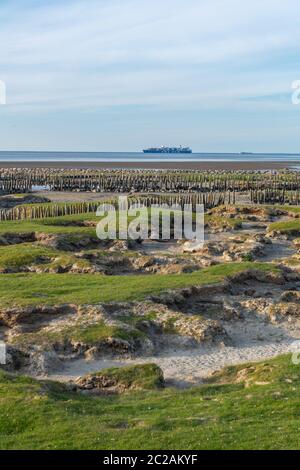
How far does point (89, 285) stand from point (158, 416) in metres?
14.1

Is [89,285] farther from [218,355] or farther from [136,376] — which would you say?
[136,376]

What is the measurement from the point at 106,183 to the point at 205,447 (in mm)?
85856

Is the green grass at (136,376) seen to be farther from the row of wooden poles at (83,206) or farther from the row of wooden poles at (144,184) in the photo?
the row of wooden poles at (144,184)

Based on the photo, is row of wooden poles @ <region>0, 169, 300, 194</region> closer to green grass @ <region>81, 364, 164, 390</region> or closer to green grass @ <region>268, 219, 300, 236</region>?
green grass @ <region>268, 219, 300, 236</region>

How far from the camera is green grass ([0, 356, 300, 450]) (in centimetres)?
1512

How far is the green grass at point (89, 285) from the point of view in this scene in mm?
28281

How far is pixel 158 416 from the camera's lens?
17.2 meters

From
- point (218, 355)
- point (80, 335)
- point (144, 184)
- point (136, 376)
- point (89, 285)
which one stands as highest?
point (144, 184)

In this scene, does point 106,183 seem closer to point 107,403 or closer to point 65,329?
point 65,329

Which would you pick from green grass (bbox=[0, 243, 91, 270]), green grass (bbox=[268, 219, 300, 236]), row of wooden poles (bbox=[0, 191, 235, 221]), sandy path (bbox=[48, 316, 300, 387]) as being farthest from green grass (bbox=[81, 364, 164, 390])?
row of wooden poles (bbox=[0, 191, 235, 221])

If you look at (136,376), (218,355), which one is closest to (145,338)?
(218,355)

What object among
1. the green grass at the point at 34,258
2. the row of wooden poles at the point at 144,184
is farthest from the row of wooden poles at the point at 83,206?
the row of wooden poles at the point at 144,184

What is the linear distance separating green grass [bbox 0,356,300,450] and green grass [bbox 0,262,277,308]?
26.9ft
